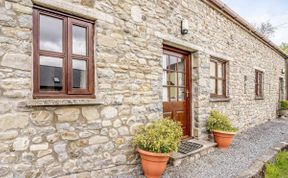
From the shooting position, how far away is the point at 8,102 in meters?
2.28

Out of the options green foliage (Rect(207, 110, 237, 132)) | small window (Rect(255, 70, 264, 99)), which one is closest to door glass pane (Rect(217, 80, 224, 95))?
green foliage (Rect(207, 110, 237, 132))

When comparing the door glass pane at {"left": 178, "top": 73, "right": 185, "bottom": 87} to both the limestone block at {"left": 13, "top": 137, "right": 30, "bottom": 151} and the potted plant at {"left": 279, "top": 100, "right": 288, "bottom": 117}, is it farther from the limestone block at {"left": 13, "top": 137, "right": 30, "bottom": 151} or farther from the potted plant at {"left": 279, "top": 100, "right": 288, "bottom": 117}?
the potted plant at {"left": 279, "top": 100, "right": 288, "bottom": 117}

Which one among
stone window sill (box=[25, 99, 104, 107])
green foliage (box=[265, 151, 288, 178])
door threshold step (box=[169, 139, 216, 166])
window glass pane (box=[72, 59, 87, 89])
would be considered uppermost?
window glass pane (box=[72, 59, 87, 89])

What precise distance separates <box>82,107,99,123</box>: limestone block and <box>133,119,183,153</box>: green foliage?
802 millimetres

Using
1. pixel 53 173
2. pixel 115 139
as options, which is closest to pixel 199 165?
pixel 115 139

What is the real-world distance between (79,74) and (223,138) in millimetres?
3651

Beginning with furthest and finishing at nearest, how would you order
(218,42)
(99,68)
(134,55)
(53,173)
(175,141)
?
(218,42) < (134,55) < (175,141) < (99,68) < (53,173)

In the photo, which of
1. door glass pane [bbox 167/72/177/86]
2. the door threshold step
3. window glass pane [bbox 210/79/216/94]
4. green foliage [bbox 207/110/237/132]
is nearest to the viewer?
the door threshold step

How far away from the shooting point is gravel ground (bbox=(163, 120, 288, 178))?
348cm

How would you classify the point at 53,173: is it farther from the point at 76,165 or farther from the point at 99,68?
the point at 99,68

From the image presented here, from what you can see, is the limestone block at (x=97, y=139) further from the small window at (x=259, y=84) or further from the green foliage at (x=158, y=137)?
the small window at (x=259, y=84)

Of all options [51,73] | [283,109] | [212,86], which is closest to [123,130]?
[51,73]

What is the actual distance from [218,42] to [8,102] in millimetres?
5268

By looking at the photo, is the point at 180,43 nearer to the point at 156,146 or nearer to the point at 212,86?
the point at 212,86
